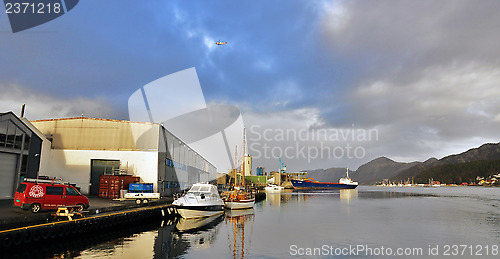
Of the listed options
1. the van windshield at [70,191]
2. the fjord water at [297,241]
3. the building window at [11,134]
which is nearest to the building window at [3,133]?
the building window at [11,134]

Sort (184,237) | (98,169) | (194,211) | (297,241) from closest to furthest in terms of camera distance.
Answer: (297,241)
(184,237)
(194,211)
(98,169)

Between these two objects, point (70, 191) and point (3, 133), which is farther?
point (3, 133)

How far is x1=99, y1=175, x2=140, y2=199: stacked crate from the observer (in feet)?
133

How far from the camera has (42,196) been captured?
22.5m

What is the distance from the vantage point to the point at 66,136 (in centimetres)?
4416

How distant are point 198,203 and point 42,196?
54.5ft

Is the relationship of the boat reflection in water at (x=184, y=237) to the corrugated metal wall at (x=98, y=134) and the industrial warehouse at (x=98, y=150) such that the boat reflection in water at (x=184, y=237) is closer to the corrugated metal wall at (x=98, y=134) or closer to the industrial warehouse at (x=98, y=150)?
the industrial warehouse at (x=98, y=150)

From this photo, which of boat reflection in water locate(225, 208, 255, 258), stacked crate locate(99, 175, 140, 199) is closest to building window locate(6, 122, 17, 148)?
stacked crate locate(99, 175, 140, 199)

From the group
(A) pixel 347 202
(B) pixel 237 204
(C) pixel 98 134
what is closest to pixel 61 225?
(C) pixel 98 134

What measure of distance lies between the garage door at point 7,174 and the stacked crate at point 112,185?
9970 mm

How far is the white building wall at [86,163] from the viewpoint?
43.0 m

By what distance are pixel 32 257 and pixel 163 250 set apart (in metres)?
7.55

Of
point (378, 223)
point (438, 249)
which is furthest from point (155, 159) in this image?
point (438, 249)

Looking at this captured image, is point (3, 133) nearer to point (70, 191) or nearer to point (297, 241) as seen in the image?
point (70, 191)
